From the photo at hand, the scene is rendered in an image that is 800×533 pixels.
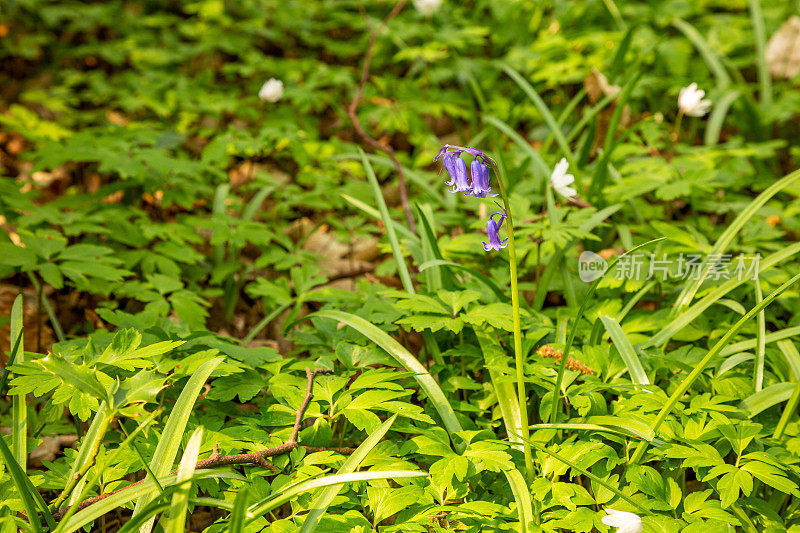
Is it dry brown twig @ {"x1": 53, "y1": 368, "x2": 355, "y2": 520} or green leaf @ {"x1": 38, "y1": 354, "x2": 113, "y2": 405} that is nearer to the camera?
green leaf @ {"x1": 38, "y1": 354, "x2": 113, "y2": 405}

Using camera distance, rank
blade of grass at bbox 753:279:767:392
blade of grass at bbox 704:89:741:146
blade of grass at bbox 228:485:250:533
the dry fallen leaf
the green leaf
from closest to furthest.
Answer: blade of grass at bbox 228:485:250:533 < the green leaf < blade of grass at bbox 753:279:767:392 < blade of grass at bbox 704:89:741:146 < the dry fallen leaf

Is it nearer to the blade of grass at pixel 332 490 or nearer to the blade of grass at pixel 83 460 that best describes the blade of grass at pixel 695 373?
the blade of grass at pixel 332 490

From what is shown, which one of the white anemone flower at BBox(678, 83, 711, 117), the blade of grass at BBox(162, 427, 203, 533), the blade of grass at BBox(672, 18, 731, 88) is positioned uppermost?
the blade of grass at BBox(672, 18, 731, 88)

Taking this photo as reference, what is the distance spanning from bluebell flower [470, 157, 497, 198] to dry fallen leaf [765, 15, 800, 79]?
3634 millimetres

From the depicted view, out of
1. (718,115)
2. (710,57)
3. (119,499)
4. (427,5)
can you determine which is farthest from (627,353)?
(427,5)

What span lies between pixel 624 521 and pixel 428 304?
75 centimetres

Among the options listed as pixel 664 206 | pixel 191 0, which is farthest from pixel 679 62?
pixel 191 0

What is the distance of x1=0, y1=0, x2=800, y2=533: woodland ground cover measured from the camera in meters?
1.27

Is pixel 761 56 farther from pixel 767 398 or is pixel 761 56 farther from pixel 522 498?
pixel 522 498

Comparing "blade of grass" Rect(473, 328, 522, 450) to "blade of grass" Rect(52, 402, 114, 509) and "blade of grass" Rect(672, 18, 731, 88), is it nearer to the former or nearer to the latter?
"blade of grass" Rect(52, 402, 114, 509)

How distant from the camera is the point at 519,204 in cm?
209

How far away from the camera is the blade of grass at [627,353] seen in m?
1.53

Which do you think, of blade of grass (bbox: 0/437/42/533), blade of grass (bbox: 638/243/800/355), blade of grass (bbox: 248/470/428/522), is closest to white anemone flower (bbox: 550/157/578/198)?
blade of grass (bbox: 638/243/800/355)

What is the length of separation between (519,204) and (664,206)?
1.09 meters
